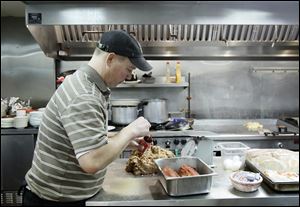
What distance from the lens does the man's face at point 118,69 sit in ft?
5.07

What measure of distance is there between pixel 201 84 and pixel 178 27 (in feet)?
2.93

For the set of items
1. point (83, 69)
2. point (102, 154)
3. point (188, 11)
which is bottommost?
point (102, 154)

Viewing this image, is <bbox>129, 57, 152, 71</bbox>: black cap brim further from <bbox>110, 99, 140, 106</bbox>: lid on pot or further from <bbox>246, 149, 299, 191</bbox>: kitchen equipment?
<bbox>110, 99, 140, 106</bbox>: lid on pot

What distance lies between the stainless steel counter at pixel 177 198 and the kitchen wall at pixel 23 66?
2.66 m

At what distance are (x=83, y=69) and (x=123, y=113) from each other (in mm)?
2165

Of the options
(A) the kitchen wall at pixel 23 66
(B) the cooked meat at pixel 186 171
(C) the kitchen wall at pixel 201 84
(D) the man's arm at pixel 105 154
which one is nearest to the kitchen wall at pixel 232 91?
(C) the kitchen wall at pixel 201 84

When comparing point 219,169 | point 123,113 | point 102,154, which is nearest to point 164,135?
point 123,113

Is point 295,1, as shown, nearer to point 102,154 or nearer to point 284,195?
point 284,195

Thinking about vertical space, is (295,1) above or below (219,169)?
above

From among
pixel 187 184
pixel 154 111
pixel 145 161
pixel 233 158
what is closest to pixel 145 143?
pixel 145 161

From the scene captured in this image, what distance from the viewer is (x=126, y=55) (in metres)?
1.53

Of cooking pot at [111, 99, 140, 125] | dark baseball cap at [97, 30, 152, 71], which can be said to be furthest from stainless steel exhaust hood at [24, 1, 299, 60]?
cooking pot at [111, 99, 140, 125]

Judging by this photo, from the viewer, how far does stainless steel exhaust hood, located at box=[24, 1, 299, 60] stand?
216cm

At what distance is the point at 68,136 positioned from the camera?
142 cm
